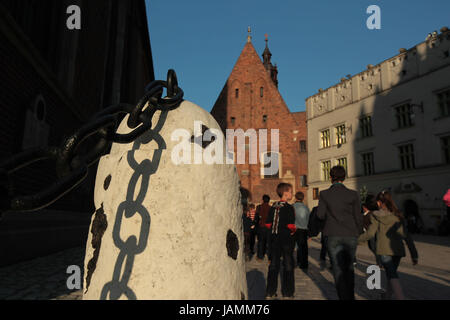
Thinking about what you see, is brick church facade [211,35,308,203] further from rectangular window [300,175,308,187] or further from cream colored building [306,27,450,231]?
cream colored building [306,27,450,231]

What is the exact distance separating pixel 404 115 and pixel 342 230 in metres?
21.5

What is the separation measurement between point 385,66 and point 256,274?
22.1 metres

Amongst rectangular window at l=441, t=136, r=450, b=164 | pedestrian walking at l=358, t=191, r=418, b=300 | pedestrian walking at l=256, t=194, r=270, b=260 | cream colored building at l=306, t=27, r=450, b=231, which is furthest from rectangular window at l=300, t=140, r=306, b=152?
pedestrian walking at l=358, t=191, r=418, b=300

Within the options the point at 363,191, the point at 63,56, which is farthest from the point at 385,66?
the point at 63,56

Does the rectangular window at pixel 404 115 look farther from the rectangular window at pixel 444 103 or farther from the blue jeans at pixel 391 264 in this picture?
the blue jeans at pixel 391 264

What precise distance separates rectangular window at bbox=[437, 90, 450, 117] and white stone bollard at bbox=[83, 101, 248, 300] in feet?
72.8

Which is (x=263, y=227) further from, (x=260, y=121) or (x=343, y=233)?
(x=260, y=121)

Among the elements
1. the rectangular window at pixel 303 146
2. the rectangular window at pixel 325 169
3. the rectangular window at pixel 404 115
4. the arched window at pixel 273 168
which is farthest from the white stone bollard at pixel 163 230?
the rectangular window at pixel 303 146

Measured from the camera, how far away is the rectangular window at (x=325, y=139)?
26.5m

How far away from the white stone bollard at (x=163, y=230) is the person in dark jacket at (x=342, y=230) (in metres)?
2.31

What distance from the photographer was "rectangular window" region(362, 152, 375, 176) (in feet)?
75.8

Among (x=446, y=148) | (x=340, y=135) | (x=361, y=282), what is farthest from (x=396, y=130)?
(x=361, y=282)

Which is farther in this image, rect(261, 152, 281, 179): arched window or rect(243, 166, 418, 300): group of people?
rect(261, 152, 281, 179): arched window
